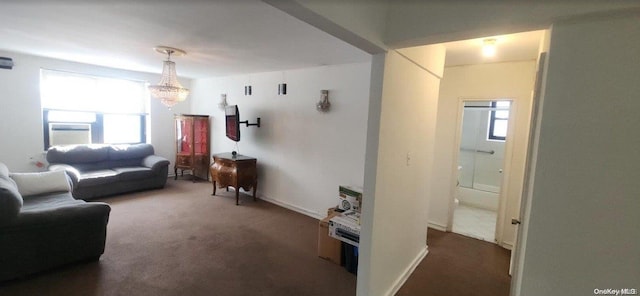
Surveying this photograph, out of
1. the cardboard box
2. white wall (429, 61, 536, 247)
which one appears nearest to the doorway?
white wall (429, 61, 536, 247)

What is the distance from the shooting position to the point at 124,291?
7.29 ft

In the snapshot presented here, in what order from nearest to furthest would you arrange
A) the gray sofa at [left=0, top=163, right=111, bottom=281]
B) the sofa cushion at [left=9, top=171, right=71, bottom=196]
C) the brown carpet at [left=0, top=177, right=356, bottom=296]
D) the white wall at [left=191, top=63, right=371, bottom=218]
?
the gray sofa at [left=0, top=163, right=111, bottom=281] → the brown carpet at [left=0, top=177, right=356, bottom=296] → the sofa cushion at [left=9, top=171, right=71, bottom=196] → the white wall at [left=191, top=63, right=371, bottom=218]

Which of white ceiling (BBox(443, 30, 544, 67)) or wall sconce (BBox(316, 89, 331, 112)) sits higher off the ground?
white ceiling (BBox(443, 30, 544, 67))

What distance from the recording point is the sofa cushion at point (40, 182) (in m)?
2.98

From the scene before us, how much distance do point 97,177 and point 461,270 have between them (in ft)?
17.0

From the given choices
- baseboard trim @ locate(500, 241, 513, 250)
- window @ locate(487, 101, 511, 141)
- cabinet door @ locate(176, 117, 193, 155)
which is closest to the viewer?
baseboard trim @ locate(500, 241, 513, 250)

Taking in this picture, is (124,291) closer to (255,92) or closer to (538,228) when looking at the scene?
(538,228)

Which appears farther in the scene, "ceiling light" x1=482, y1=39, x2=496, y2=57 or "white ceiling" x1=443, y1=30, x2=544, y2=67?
"ceiling light" x1=482, y1=39, x2=496, y2=57

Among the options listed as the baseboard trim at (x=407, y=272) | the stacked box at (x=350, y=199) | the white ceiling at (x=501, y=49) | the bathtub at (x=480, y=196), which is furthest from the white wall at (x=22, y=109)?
the bathtub at (x=480, y=196)

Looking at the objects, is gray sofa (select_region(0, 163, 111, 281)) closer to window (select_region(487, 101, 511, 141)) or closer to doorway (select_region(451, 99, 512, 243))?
doorway (select_region(451, 99, 512, 243))

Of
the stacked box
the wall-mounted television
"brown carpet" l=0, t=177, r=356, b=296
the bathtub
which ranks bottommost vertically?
"brown carpet" l=0, t=177, r=356, b=296

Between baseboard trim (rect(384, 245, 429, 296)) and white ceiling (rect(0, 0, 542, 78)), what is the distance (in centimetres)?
214

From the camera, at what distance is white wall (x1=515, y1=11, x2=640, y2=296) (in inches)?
48.6

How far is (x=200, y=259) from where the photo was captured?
2768 mm
